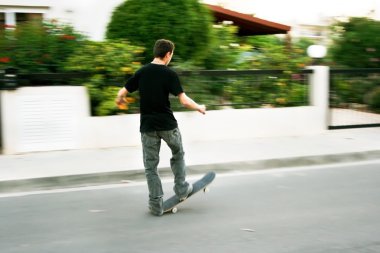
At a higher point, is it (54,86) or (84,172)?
(54,86)

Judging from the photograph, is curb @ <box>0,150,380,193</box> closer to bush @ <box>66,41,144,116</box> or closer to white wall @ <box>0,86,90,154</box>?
white wall @ <box>0,86,90,154</box>

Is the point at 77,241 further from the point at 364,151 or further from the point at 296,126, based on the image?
the point at 296,126

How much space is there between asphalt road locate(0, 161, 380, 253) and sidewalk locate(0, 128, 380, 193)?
41 cm

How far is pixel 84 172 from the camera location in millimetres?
6934

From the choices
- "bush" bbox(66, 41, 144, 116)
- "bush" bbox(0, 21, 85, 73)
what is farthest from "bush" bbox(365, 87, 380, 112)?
"bush" bbox(0, 21, 85, 73)

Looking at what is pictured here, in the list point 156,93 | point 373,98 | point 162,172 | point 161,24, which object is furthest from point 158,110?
point 373,98

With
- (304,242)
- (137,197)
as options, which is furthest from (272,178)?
(304,242)

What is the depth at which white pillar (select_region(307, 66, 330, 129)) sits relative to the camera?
34.3 ft

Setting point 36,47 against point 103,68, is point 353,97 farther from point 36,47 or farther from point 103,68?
point 36,47

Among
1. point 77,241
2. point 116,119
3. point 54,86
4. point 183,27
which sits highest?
point 183,27

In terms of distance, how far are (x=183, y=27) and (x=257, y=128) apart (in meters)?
2.56

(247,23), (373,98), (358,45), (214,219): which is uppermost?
(247,23)

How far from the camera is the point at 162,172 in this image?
23.8ft

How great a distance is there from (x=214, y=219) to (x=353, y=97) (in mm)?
6994
